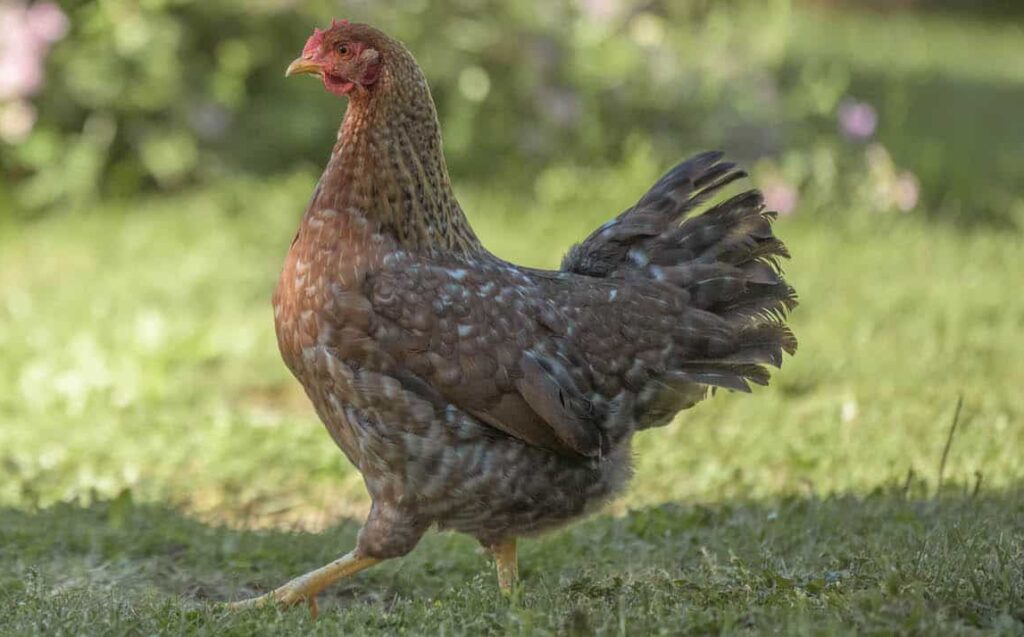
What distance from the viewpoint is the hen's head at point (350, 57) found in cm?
445

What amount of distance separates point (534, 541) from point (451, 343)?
1291 millimetres

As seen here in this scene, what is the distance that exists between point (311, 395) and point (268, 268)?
174 inches

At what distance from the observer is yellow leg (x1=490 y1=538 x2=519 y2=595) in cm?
460

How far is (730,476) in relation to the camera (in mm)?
6023

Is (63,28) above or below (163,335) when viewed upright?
above

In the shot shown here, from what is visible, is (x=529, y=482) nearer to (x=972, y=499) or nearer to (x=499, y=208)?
(x=972, y=499)

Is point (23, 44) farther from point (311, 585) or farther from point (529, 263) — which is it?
point (311, 585)

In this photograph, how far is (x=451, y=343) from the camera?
428 cm

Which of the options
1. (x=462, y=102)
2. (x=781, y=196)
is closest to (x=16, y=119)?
(x=462, y=102)

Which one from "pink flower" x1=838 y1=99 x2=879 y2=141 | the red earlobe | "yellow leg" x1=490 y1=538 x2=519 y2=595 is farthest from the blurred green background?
the red earlobe

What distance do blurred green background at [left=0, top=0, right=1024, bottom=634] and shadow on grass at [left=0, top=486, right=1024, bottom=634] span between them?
2 cm

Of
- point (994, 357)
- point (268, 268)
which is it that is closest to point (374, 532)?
point (994, 357)

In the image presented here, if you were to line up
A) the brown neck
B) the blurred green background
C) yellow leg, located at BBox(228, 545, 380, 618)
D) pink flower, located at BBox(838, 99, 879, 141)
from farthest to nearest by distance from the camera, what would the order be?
pink flower, located at BBox(838, 99, 879, 141) → the blurred green background → the brown neck → yellow leg, located at BBox(228, 545, 380, 618)

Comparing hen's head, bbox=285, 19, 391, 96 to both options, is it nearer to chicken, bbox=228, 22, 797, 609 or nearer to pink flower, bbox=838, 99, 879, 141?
chicken, bbox=228, 22, 797, 609
